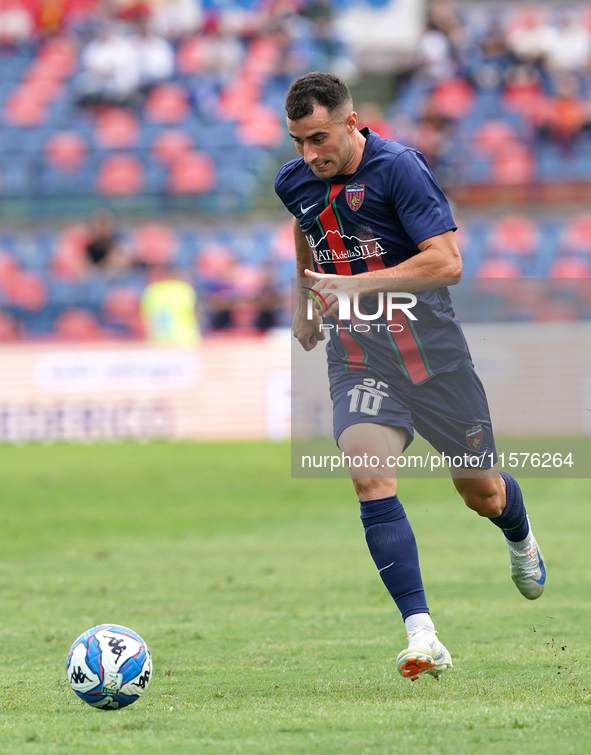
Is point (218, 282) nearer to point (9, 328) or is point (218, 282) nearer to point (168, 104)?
point (9, 328)

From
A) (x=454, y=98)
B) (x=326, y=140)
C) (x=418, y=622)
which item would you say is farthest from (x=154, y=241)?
(x=418, y=622)

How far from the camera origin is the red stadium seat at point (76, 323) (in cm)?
1858

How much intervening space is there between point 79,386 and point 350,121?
11.6m

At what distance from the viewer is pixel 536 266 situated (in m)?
19.5

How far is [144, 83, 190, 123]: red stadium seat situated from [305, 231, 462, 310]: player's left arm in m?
17.4

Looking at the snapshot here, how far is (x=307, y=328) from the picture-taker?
5234mm

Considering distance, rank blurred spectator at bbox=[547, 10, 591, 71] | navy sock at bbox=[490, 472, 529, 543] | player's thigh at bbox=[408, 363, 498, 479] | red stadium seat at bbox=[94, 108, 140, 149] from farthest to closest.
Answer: blurred spectator at bbox=[547, 10, 591, 71], red stadium seat at bbox=[94, 108, 140, 149], navy sock at bbox=[490, 472, 529, 543], player's thigh at bbox=[408, 363, 498, 479]

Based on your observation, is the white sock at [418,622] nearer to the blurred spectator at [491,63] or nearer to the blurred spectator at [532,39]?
the blurred spectator at [491,63]

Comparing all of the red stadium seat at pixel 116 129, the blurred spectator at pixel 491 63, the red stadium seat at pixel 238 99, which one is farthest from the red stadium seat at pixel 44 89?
the blurred spectator at pixel 491 63

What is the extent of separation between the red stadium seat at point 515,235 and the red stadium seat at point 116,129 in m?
6.84

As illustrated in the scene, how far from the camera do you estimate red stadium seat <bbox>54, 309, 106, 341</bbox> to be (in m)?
18.6

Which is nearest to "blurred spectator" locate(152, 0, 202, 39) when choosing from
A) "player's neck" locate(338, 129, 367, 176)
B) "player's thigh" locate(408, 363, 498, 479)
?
"player's neck" locate(338, 129, 367, 176)

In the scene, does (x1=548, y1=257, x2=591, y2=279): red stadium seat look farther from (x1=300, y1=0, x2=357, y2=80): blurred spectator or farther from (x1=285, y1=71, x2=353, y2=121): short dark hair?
(x1=285, y1=71, x2=353, y2=121): short dark hair

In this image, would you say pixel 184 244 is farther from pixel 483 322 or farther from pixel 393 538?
pixel 393 538
